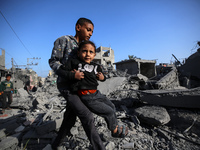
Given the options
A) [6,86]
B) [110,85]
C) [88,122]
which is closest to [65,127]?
[88,122]

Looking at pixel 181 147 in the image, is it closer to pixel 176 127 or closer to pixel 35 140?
pixel 176 127

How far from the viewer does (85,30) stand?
1.49m

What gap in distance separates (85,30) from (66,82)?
80cm

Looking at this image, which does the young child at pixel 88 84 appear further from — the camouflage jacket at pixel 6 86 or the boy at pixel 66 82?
the camouflage jacket at pixel 6 86

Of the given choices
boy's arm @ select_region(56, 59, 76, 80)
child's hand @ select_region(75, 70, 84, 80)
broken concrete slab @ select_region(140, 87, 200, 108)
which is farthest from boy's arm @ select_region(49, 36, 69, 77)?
broken concrete slab @ select_region(140, 87, 200, 108)

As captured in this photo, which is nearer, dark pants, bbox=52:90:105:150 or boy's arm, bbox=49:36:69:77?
dark pants, bbox=52:90:105:150

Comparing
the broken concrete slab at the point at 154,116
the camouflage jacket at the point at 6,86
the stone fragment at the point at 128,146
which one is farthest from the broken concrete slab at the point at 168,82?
the camouflage jacket at the point at 6,86

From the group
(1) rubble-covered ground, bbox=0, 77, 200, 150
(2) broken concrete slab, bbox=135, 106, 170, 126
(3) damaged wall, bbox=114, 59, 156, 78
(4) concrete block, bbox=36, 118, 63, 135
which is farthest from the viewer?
(3) damaged wall, bbox=114, 59, 156, 78

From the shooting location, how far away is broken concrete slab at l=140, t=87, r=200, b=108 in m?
2.59

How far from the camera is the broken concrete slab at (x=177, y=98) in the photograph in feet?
8.51

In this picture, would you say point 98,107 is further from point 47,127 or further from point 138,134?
point 47,127

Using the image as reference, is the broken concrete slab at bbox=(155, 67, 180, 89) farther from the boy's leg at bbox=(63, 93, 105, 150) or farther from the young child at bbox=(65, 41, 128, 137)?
the boy's leg at bbox=(63, 93, 105, 150)

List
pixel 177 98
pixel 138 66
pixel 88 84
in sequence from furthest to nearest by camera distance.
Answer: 1. pixel 138 66
2. pixel 177 98
3. pixel 88 84

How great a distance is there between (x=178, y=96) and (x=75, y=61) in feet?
9.65
